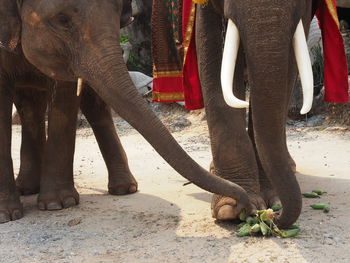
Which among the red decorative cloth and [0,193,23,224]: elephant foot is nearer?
the red decorative cloth

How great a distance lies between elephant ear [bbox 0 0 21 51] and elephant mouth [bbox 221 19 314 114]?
1.23m

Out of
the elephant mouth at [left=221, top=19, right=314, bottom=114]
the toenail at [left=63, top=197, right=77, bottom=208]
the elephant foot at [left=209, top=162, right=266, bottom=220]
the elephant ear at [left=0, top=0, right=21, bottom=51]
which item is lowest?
the toenail at [left=63, top=197, right=77, bottom=208]

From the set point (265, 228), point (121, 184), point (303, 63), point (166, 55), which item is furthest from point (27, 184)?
point (303, 63)

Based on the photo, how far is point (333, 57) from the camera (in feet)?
12.6

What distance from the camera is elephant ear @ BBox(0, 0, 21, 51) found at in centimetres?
353

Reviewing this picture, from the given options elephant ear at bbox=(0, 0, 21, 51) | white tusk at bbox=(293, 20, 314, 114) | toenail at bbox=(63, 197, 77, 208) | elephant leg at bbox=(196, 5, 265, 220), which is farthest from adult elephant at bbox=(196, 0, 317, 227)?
toenail at bbox=(63, 197, 77, 208)

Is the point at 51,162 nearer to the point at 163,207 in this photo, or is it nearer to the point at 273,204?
the point at 163,207

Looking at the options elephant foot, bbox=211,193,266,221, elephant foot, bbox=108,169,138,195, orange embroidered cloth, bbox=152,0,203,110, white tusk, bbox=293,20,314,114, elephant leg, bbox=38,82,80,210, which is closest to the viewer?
white tusk, bbox=293,20,314,114

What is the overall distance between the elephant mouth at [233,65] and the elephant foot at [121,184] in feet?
6.04

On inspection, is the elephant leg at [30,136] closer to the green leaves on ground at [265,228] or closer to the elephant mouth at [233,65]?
the green leaves on ground at [265,228]

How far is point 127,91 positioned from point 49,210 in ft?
4.24

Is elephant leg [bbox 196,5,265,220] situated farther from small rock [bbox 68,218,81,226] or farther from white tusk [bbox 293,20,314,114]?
small rock [bbox 68,218,81,226]

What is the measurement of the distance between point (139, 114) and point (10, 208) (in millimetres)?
1310

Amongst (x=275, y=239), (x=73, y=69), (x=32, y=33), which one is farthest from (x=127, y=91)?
(x=275, y=239)
